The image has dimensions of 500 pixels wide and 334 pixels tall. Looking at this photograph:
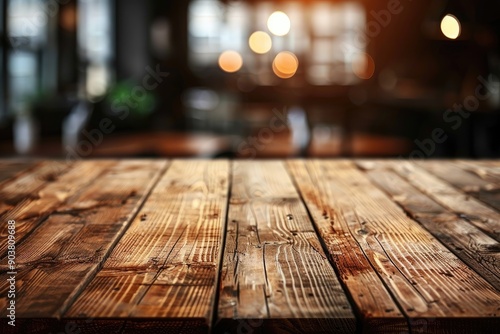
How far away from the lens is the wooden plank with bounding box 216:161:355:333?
759 mm

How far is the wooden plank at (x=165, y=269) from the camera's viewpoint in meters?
0.77

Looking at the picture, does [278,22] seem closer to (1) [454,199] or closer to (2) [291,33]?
(2) [291,33]

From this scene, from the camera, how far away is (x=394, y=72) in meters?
10.2

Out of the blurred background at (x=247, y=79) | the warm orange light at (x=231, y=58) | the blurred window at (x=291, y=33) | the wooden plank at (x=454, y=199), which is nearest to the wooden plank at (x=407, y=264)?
the wooden plank at (x=454, y=199)

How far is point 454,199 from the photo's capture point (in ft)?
5.12

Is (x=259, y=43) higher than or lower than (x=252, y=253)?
higher

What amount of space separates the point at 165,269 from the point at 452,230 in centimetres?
58

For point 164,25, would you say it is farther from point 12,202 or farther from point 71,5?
point 12,202

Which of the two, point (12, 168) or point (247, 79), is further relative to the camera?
point (247, 79)

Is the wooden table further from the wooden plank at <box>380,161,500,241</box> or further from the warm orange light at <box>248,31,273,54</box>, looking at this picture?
the warm orange light at <box>248,31,273,54</box>

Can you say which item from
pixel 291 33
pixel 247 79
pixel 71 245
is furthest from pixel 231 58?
pixel 71 245

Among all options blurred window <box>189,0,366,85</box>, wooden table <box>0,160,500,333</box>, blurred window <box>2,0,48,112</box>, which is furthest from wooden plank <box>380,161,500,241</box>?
blurred window <box>189,0,366,85</box>

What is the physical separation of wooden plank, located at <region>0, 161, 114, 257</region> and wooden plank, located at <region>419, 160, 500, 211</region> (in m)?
0.98

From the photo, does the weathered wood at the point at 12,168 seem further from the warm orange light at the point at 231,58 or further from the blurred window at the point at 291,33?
the blurred window at the point at 291,33
